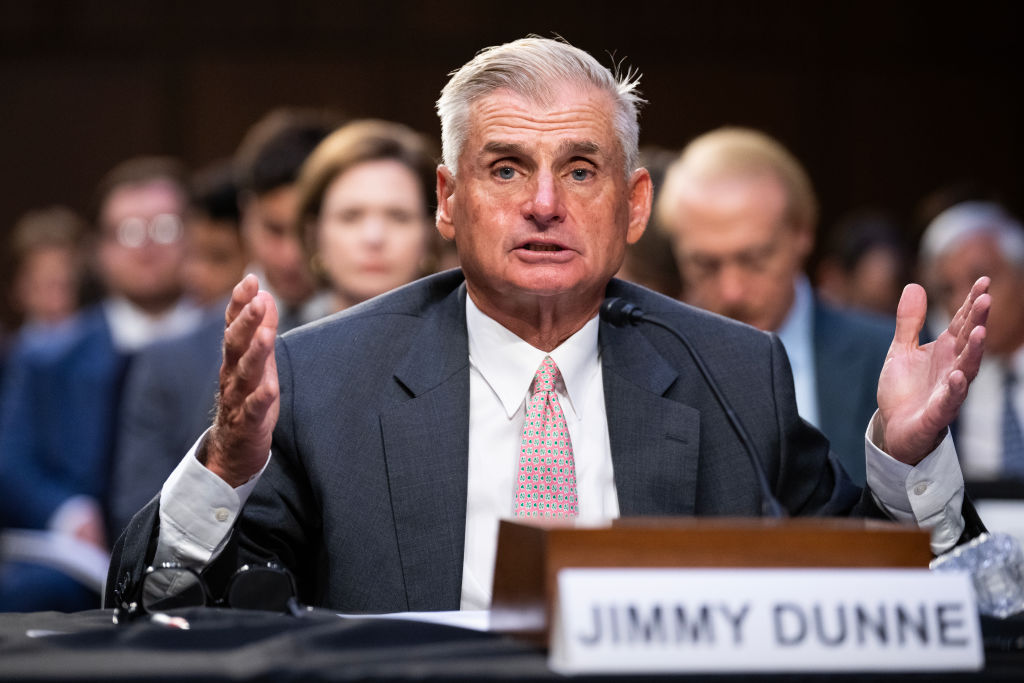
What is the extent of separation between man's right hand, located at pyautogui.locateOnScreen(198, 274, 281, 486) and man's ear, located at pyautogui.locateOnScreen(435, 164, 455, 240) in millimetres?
613

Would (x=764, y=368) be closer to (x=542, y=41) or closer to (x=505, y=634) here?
(x=542, y=41)

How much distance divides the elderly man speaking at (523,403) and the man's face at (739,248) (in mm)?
1436

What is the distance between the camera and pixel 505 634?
1.48 metres

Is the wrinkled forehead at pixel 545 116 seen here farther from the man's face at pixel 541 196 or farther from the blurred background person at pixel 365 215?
the blurred background person at pixel 365 215

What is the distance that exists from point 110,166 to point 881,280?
15.3 ft

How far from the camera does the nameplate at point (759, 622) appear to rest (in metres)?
1.26

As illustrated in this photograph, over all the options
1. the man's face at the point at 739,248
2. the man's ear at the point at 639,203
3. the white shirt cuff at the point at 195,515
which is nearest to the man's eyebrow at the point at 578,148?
the man's ear at the point at 639,203

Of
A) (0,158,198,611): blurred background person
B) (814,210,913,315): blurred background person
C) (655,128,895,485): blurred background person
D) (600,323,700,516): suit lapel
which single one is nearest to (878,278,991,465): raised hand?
(600,323,700,516): suit lapel

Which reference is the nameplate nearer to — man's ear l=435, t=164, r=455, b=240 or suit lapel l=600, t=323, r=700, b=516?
suit lapel l=600, t=323, r=700, b=516

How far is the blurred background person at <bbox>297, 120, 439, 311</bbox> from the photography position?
3549 millimetres

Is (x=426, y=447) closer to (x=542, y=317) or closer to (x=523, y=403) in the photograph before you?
(x=523, y=403)

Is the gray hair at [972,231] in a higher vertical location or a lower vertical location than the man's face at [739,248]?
higher

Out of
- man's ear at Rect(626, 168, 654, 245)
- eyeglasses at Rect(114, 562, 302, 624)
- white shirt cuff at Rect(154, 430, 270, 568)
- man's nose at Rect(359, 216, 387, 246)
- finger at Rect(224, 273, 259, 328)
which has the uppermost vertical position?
man's nose at Rect(359, 216, 387, 246)

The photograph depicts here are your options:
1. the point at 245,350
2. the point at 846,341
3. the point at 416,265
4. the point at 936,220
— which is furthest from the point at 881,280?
the point at 245,350
